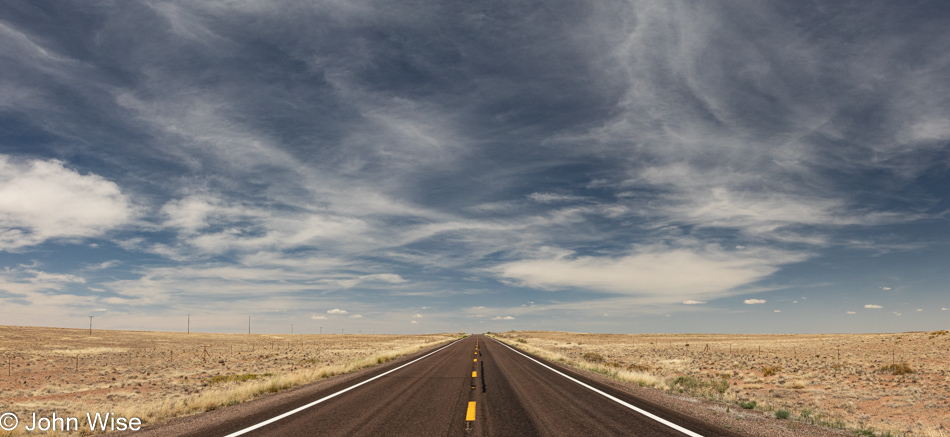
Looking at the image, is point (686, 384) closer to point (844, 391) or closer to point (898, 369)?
point (844, 391)

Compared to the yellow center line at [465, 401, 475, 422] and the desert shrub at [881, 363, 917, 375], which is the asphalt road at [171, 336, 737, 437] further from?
the desert shrub at [881, 363, 917, 375]

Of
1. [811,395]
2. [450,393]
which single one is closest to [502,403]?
[450,393]

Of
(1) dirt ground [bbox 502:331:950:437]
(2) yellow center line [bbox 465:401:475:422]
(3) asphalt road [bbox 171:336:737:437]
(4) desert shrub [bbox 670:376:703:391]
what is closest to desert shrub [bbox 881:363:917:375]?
(1) dirt ground [bbox 502:331:950:437]

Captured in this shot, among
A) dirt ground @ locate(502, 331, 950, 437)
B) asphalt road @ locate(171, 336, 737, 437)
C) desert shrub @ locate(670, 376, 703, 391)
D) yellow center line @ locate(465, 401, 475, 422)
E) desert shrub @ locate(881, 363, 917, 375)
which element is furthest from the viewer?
desert shrub @ locate(881, 363, 917, 375)

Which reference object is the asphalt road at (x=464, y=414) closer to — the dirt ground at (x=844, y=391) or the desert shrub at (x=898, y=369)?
the dirt ground at (x=844, y=391)

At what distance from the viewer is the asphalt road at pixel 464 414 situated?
284 inches

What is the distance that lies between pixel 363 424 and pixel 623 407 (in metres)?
5.48

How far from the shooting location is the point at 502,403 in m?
10.1

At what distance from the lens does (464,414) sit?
8.73 m

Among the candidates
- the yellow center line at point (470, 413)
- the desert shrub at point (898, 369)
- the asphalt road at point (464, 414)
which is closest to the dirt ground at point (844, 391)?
the desert shrub at point (898, 369)

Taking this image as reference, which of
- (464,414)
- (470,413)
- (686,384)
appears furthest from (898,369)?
(464,414)

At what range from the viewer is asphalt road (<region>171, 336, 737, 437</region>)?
7219 millimetres

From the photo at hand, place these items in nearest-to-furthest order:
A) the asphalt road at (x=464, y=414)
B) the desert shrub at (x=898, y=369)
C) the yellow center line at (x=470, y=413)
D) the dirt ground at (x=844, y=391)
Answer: the asphalt road at (x=464, y=414) → the yellow center line at (x=470, y=413) → the dirt ground at (x=844, y=391) → the desert shrub at (x=898, y=369)

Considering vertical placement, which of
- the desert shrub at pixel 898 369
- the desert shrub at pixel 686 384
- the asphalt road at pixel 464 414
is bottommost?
the desert shrub at pixel 898 369
